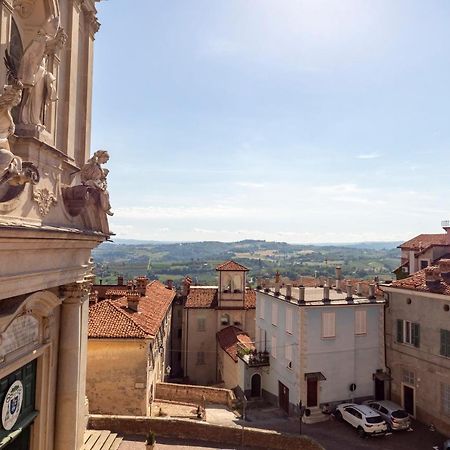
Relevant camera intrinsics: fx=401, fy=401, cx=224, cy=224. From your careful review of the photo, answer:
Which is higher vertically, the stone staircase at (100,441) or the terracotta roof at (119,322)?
the terracotta roof at (119,322)

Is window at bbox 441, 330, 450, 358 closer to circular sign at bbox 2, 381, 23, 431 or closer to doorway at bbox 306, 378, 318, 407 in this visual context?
doorway at bbox 306, 378, 318, 407

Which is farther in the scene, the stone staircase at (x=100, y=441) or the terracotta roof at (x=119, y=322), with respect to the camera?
the terracotta roof at (x=119, y=322)

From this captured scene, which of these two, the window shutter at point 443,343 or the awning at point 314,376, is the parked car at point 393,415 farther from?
the window shutter at point 443,343

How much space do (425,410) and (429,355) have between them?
3.17 m

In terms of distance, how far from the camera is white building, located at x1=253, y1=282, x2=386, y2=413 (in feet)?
81.3

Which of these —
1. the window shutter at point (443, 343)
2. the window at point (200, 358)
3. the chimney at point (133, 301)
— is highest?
the chimney at point (133, 301)

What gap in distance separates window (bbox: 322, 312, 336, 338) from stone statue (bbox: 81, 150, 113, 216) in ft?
57.8

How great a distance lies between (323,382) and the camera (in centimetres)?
2486

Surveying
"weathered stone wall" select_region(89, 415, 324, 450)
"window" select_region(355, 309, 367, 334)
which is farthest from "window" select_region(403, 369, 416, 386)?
"weathered stone wall" select_region(89, 415, 324, 450)

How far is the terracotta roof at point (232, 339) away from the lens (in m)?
34.4

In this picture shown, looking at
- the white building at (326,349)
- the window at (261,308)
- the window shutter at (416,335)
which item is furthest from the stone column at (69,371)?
the window at (261,308)

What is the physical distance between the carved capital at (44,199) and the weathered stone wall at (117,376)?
45.9 ft

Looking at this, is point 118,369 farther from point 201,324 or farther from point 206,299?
point 206,299

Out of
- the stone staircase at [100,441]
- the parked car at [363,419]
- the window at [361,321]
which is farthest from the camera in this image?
the window at [361,321]
